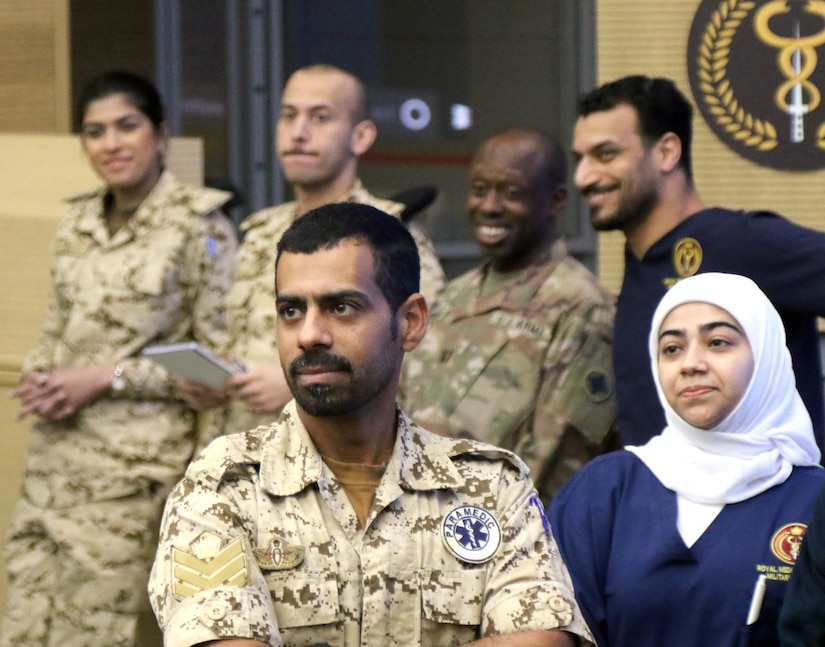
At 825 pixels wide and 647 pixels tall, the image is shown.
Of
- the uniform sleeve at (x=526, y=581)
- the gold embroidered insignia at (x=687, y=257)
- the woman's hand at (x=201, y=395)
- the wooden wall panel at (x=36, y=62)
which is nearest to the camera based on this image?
the uniform sleeve at (x=526, y=581)

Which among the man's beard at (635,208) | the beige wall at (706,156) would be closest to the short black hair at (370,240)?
the man's beard at (635,208)

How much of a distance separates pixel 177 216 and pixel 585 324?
126 cm

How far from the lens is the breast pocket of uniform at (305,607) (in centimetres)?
226

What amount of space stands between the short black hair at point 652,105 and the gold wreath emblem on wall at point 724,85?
592mm

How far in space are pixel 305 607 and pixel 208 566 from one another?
0.16 meters

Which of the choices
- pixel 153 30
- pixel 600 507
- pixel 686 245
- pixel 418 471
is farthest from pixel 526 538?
pixel 153 30

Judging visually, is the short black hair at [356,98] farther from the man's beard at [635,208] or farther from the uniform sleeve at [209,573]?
the uniform sleeve at [209,573]

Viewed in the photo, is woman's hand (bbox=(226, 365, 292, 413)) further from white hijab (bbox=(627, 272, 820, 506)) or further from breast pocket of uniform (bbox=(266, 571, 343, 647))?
breast pocket of uniform (bbox=(266, 571, 343, 647))

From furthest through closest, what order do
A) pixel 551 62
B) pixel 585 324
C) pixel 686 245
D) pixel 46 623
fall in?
pixel 551 62 < pixel 46 623 < pixel 585 324 < pixel 686 245

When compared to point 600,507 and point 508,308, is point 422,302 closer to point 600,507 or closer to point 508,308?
point 600,507

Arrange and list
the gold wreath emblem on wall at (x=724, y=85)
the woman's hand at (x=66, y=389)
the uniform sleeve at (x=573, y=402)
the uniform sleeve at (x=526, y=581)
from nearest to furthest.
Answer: the uniform sleeve at (x=526, y=581)
the uniform sleeve at (x=573, y=402)
the woman's hand at (x=66, y=389)
the gold wreath emblem on wall at (x=724, y=85)

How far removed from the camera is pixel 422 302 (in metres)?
2.53

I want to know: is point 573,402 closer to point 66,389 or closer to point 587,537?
point 587,537

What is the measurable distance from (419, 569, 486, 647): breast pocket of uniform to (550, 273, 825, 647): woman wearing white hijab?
1.94 ft
